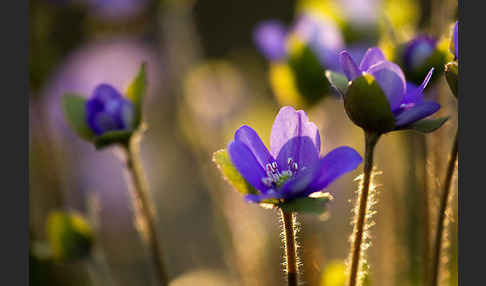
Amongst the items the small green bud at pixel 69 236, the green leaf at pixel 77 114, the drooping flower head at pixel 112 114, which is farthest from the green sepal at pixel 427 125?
the small green bud at pixel 69 236

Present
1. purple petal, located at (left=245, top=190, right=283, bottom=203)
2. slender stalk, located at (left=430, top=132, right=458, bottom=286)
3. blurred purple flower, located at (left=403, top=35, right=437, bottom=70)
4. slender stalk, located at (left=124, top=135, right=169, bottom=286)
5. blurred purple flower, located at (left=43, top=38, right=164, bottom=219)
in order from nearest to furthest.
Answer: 1. purple petal, located at (left=245, top=190, right=283, bottom=203)
2. slender stalk, located at (left=430, top=132, right=458, bottom=286)
3. blurred purple flower, located at (left=403, top=35, right=437, bottom=70)
4. slender stalk, located at (left=124, top=135, right=169, bottom=286)
5. blurred purple flower, located at (left=43, top=38, right=164, bottom=219)

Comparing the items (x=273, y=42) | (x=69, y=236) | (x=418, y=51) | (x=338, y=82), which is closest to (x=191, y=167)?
(x=273, y=42)

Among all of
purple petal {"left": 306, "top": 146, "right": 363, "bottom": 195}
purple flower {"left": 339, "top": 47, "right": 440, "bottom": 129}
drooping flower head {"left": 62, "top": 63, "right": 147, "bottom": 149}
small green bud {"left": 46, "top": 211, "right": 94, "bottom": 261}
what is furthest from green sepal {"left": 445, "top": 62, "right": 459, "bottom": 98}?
small green bud {"left": 46, "top": 211, "right": 94, "bottom": 261}

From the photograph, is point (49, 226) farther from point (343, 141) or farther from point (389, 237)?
point (343, 141)

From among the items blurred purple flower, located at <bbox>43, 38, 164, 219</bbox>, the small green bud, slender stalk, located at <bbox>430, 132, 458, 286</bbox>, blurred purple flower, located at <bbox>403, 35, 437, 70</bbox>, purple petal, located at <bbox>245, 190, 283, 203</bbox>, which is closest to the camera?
purple petal, located at <bbox>245, 190, 283, 203</bbox>

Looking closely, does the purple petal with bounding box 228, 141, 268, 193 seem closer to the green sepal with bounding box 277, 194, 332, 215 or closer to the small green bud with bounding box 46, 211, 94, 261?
the green sepal with bounding box 277, 194, 332, 215

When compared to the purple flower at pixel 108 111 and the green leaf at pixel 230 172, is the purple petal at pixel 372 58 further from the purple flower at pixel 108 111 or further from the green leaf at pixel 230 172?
the purple flower at pixel 108 111
